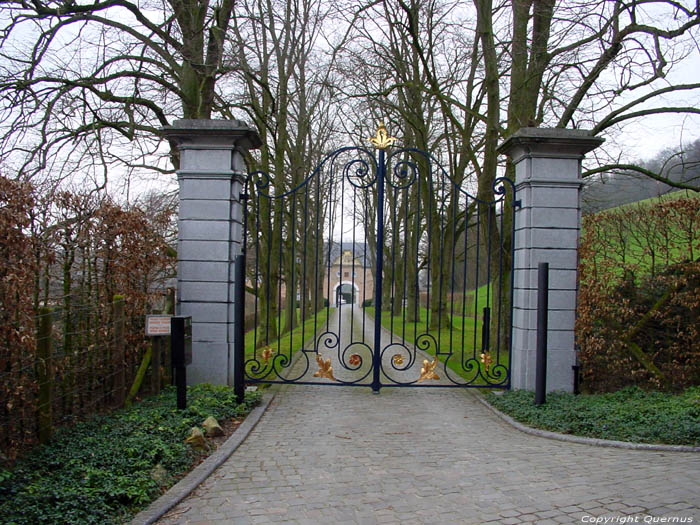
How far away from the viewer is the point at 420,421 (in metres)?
6.37

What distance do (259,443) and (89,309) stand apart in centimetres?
224

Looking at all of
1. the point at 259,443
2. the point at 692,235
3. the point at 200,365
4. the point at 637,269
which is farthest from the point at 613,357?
the point at 200,365

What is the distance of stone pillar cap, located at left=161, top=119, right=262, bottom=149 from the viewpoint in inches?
277

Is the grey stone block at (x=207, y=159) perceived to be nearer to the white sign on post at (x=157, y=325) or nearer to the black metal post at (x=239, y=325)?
the black metal post at (x=239, y=325)

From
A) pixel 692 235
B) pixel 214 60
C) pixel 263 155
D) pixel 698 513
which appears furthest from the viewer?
pixel 263 155

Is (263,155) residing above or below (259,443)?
above

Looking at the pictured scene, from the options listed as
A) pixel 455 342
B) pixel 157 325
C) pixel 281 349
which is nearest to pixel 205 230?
pixel 157 325

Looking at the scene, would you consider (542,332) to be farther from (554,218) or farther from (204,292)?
(204,292)

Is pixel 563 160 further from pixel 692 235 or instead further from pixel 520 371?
pixel 520 371

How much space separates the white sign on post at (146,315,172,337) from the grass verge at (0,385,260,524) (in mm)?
805

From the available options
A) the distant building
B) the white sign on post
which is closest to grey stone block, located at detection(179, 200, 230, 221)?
the white sign on post

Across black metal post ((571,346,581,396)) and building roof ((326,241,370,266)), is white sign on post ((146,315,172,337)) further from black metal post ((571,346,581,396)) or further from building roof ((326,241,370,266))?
black metal post ((571,346,581,396))

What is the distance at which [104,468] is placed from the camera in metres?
4.12

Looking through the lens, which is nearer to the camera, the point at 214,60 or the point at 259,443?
the point at 259,443
